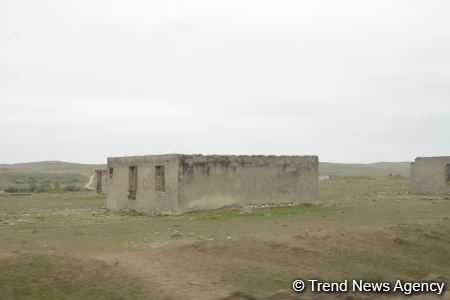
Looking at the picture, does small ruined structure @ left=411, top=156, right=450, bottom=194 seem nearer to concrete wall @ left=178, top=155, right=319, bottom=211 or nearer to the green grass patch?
concrete wall @ left=178, top=155, right=319, bottom=211

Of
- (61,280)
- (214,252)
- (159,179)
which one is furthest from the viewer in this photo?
(159,179)

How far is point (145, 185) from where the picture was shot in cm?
2189

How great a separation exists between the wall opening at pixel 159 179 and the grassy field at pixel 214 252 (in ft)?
5.29

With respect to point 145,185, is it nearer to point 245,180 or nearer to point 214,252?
point 245,180

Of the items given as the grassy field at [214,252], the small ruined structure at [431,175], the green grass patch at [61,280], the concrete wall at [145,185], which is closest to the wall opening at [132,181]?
the concrete wall at [145,185]

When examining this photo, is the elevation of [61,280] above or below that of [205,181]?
below

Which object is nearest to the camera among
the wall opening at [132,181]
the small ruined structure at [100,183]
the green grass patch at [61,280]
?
the green grass patch at [61,280]

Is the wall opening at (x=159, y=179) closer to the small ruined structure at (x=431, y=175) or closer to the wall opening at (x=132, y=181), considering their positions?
the wall opening at (x=132, y=181)

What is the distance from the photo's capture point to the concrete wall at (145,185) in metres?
20.4

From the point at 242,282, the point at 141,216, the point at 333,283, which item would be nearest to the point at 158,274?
the point at 242,282

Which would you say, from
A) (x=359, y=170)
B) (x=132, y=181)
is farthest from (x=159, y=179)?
(x=359, y=170)

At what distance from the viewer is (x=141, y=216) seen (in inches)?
827

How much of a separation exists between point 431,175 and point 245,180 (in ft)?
47.6

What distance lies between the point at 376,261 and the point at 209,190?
8.95 meters
